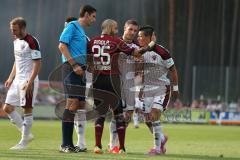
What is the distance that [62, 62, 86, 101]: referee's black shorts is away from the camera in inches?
443

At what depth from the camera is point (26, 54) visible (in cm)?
1205

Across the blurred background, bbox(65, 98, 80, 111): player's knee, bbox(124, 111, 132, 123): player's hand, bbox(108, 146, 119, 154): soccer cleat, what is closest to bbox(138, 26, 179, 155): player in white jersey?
bbox(124, 111, 132, 123): player's hand

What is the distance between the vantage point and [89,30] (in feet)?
142

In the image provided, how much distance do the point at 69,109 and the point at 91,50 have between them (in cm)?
97

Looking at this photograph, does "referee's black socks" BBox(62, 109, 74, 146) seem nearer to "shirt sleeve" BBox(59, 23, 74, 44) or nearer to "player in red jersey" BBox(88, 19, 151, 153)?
"player in red jersey" BBox(88, 19, 151, 153)

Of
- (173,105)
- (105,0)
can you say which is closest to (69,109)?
(173,105)

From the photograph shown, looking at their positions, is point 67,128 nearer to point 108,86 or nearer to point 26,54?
point 108,86

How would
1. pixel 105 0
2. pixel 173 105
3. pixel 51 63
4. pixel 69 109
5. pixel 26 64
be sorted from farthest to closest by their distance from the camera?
pixel 105 0, pixel 51 63, pixel 173 105, pixel 26 64, pixel 69 109

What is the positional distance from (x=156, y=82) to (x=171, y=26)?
35224 millimetres

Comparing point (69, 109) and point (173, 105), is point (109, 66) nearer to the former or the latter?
point (69, 109)

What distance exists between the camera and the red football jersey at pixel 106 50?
11.4 meters

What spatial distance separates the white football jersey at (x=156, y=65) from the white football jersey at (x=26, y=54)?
5.59 feet

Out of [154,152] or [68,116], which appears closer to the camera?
[68,116]

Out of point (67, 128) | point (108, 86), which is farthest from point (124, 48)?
point (67, 128)
